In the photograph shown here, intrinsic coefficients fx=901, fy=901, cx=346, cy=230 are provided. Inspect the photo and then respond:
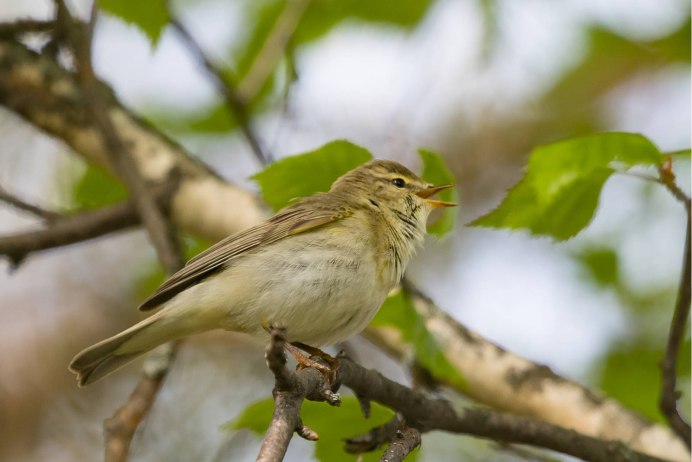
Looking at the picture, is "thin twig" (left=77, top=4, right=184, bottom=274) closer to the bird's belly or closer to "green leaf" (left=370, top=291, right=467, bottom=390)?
the bird's belly

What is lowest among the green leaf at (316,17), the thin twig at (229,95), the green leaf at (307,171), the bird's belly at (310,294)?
the bird's belly at (310,294)

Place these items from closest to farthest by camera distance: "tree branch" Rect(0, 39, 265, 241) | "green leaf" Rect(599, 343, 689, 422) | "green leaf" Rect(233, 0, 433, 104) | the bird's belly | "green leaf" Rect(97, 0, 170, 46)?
1. the bird's belly
2. "green leaf" Rect(97, 0, 170, 46)
3. "tree branch" Rect(0, 39, 265, 241)
4. "green leaf" Rect(599, 343, 689, 422)
5. "green leaf" Rect(233, 0, 433, 104)

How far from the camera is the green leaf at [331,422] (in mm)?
3148

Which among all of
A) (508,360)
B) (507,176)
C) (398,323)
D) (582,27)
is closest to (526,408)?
(508,360)

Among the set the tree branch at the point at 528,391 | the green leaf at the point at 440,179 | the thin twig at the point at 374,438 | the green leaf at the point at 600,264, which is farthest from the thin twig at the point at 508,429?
the green leaf at the point at 600,264

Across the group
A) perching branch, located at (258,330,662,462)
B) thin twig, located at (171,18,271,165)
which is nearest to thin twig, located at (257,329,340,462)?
perching branch, located at (258,330,662,462)

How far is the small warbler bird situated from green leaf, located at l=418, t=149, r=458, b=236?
0.06m

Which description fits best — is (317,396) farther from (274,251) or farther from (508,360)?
(508,360)

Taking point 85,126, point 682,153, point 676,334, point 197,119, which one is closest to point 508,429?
point 676,334

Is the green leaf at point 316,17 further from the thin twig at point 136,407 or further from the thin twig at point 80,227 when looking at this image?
the thin twig at point 136,407

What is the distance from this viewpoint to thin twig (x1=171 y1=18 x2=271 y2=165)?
4852mm

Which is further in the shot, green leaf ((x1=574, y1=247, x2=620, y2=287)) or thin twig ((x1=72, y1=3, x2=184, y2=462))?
green leaf ((x1=574, y1=247, x2=620, y2=287))

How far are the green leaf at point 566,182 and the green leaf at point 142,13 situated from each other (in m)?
1.55

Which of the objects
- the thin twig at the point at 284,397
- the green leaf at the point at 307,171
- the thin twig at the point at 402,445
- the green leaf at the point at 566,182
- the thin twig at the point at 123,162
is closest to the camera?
the thin twig at the point at 284,397
